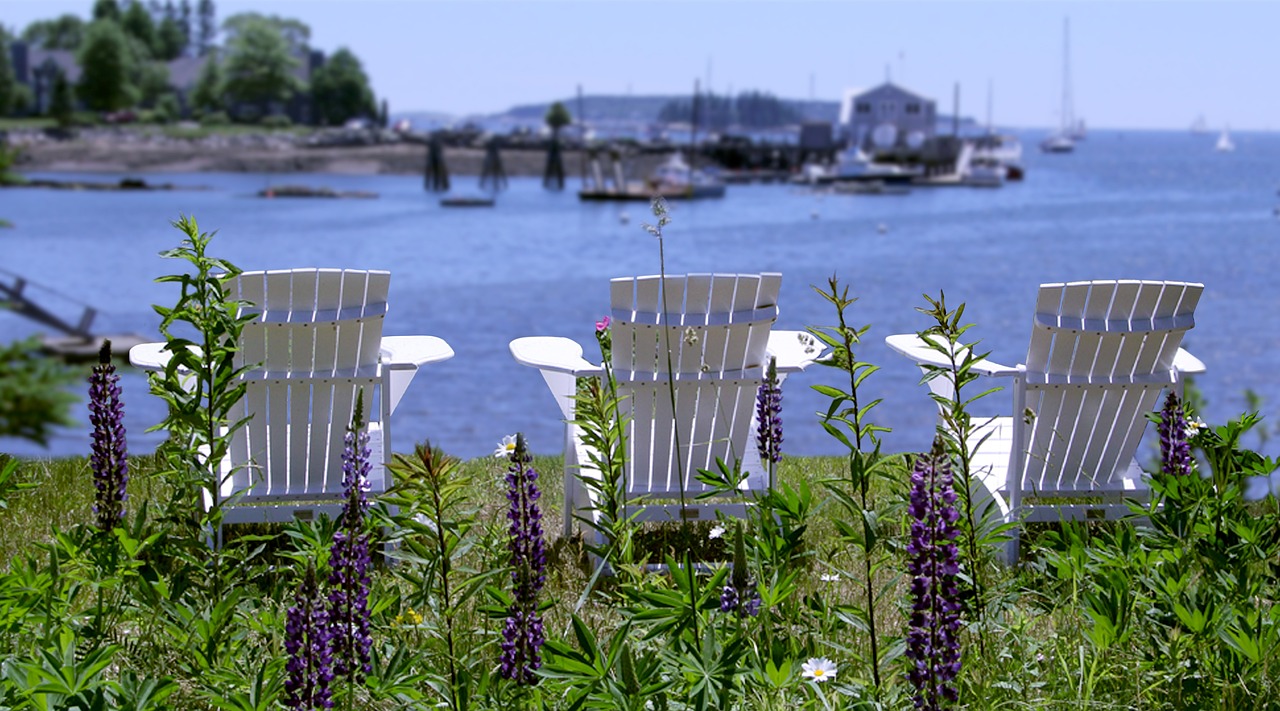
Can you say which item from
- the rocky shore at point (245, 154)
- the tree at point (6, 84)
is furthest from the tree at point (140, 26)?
the rocky shore at point (245, 154)

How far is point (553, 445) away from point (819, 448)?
162 inches

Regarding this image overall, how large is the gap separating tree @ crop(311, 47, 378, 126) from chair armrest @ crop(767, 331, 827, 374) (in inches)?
4474

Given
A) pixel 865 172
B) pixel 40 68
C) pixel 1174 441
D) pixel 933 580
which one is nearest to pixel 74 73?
pixel 40 68

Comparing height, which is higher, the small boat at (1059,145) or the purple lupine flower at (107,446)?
the small boat at (1059,145)

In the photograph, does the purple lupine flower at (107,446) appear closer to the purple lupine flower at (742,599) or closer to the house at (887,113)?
the purple lupine flower at (742,599)

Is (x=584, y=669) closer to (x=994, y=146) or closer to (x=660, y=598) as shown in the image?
(x=660, y=598)

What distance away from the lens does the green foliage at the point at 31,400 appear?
3484mm

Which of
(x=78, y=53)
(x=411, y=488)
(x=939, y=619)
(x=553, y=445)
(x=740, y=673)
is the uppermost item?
(x=78, y=53)

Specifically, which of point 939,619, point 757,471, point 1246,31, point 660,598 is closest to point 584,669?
point 660,598

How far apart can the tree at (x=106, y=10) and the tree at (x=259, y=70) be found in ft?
35.6

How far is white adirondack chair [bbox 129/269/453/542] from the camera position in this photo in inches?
165

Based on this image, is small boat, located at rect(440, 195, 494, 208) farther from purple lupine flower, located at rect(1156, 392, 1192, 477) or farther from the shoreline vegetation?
purple lupine flower, located at rect(1156, 392, 1192, 477)

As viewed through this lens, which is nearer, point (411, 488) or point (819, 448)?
point (411, 488)

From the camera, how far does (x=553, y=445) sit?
21562 millimetres
